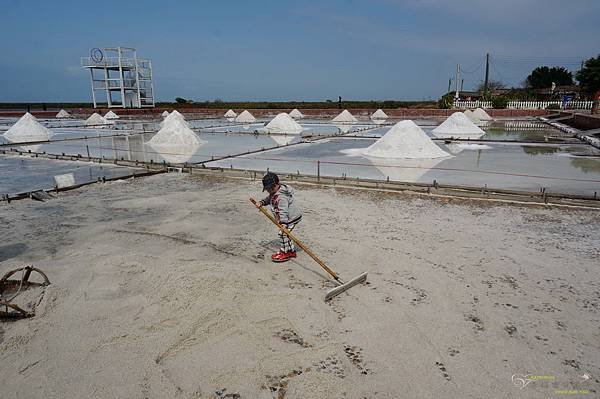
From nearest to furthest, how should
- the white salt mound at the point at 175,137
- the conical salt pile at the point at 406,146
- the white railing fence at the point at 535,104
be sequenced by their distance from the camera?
the conical salt pile at the point at 406,146 → the white salt mound at the point at 175,137 → the white railing fence at the point at 535,104

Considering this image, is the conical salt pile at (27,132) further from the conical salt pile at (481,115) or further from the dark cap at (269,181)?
the conical salt pile at (481,115)

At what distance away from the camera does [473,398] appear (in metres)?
2.03

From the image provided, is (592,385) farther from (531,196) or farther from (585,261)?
(531,196)

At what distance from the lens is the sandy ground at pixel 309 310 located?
7.13 ft

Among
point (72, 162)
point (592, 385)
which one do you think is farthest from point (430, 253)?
point (72, 162)

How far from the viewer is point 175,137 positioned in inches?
544

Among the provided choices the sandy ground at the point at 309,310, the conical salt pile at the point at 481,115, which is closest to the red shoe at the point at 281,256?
the sandy ground at the point at 309,310

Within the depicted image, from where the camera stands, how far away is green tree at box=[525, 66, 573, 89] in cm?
4706

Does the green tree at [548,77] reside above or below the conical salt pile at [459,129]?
above

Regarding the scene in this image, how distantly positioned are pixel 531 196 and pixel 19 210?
24.8ft

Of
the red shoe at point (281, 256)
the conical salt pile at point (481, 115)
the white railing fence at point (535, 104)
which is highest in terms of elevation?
the white railing fence at point (535, 104)

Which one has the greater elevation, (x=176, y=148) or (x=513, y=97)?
(x=513, y=97)

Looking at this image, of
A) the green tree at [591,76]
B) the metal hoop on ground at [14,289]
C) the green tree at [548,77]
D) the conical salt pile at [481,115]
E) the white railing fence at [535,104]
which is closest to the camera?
the metal hoop on ground at [14,289]

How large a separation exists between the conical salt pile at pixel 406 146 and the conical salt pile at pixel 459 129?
623 cm
